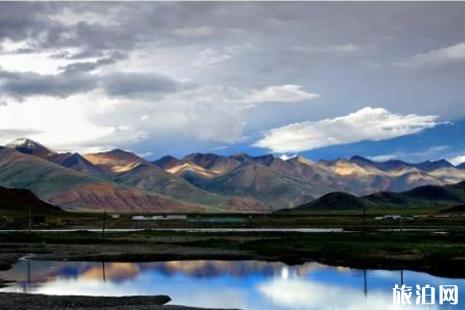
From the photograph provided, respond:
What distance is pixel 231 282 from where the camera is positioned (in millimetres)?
63062

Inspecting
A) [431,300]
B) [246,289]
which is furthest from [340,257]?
[431,300]

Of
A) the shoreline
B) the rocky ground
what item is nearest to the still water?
the rocky ground

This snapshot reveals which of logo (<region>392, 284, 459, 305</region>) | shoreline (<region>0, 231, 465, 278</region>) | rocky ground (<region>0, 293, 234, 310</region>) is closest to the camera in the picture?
rocky ground (<region>0, 293, 234, 310</region>)

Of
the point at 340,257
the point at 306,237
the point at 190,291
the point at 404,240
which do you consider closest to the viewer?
the point at 190,291

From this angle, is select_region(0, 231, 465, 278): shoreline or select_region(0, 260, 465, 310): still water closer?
select_region(0, 260, 465, 310): still water

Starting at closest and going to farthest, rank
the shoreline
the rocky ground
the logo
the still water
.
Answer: the rocky ground, the logo, the still water, the shoreline

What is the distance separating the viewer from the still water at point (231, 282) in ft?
174

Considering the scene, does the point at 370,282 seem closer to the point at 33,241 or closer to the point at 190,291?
the point at 190,291

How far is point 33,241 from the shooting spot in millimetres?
110250

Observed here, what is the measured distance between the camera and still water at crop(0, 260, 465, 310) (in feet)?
174

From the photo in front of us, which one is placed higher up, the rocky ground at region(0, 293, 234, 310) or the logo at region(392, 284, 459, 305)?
the rocky ground at region(0, 293, 234, 310)

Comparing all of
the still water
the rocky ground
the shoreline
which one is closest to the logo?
the still water

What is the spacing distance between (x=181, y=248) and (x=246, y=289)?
116ft

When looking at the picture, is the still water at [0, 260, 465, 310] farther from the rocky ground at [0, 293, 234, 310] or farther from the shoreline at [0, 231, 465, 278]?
the shoreline at [0, 231, 465, 278]
